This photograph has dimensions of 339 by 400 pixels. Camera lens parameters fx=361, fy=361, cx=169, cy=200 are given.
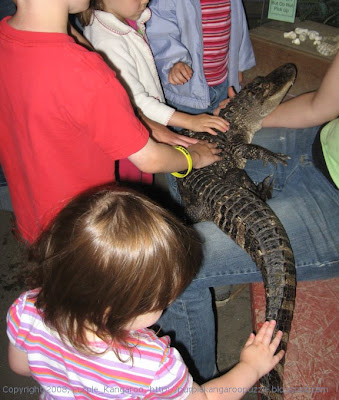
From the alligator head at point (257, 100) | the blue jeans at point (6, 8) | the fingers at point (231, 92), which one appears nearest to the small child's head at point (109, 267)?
the blue jeans at point (6, 8)

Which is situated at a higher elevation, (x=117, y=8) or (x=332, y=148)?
(x=117, y=8)

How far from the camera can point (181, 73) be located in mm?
1757

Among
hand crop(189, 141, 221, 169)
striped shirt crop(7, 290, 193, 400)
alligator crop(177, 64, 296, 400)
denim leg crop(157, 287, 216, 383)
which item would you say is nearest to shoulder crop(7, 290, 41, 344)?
striped shirt crop(7, 290, 193, 400)

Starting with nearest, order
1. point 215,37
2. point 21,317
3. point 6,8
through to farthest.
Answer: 1. point 21,317
2. point 6,8
3. point 215,37

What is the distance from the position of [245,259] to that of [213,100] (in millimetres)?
1147

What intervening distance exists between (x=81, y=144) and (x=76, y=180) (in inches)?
5.6

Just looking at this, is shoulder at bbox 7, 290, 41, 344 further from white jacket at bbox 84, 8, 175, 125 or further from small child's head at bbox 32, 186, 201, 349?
white jacket at bbox 84, 8, 175, 125

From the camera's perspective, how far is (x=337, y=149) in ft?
3.93

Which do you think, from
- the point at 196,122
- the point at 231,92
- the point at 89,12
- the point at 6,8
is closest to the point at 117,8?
the point at 89,12

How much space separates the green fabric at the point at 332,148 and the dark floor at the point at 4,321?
869 millimetres

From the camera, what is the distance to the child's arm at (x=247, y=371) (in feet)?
2.57

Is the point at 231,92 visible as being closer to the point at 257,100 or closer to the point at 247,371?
the point at 257,100

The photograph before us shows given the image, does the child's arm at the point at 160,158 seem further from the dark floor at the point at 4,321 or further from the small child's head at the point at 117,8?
the dark floor at the point at 4,321

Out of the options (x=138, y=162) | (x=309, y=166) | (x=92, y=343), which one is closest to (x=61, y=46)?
(x=138, y=162)
